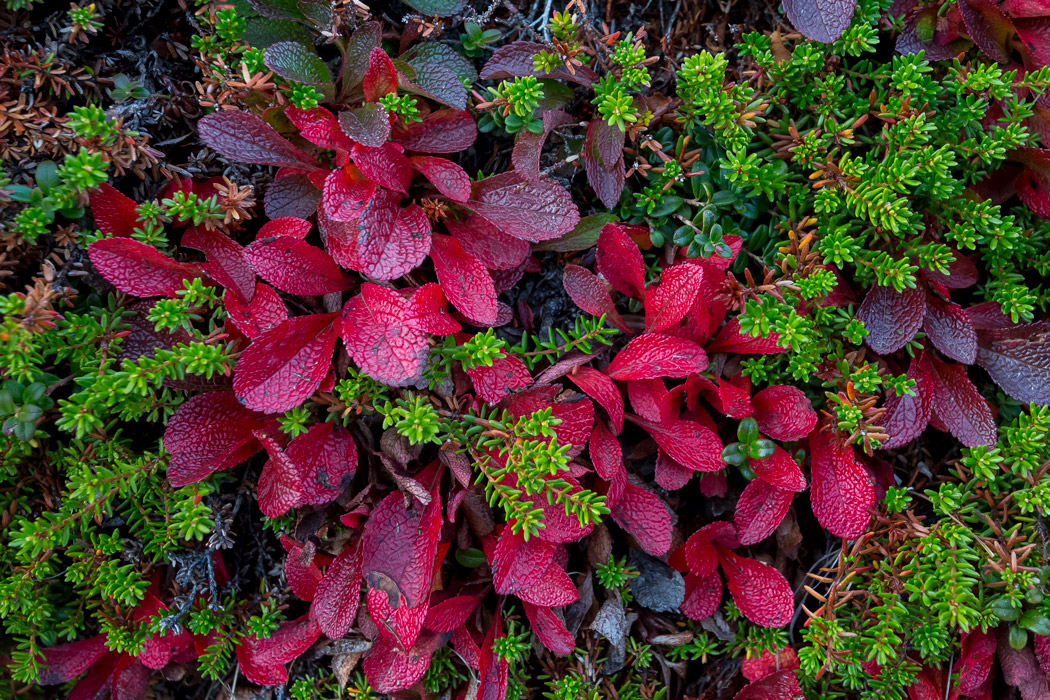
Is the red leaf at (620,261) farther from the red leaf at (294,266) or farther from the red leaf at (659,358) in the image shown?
the red leaf at (294,266)

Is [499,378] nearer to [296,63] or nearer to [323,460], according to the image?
[323,460]

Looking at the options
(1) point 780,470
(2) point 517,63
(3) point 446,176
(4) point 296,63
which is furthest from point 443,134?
(1) point 780,470

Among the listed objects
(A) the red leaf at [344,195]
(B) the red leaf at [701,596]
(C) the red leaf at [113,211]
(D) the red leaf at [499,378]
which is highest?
(A) the red leaf at [344,195]

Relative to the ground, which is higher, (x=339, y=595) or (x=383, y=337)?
(x=383, y=337)

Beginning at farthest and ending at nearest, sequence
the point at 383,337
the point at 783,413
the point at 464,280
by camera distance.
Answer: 1. the point at 783,413
2. the point at 464,280
3. the point at 383,337

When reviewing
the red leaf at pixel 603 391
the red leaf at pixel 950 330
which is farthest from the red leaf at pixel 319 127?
the red leaf at pixel 950 330

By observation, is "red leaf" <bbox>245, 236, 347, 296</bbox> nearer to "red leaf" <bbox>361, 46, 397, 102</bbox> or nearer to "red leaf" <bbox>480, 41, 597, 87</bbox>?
"red leaf" <bbox>361, 46, 397, 102</bbox>

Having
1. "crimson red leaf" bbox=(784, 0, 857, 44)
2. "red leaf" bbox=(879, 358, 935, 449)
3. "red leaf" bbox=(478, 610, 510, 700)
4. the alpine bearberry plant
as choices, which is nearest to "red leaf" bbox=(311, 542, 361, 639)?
the alpine bearberry plant
